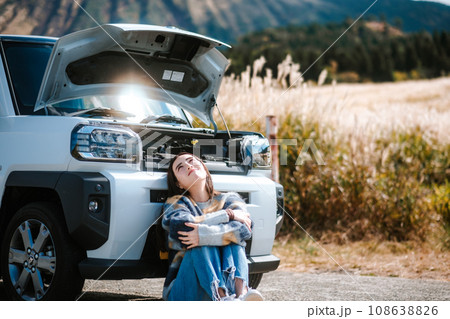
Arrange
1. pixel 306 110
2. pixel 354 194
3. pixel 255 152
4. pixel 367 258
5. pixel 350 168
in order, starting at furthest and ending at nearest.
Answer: pixel 306 110
pixel 350 168
pixel 354 194
pixel 367 258
pixel 255 152

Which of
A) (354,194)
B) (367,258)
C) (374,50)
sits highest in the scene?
(374,50)

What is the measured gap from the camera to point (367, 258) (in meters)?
7.53

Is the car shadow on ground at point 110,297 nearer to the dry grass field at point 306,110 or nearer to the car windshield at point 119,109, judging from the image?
the car windshield at point 119,109

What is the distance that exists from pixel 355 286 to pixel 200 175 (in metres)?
2.40

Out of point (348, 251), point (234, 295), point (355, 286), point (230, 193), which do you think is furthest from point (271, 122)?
point (234, 295)

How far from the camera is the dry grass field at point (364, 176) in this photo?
24.2 ft

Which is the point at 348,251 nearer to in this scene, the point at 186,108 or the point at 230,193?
the point at 186,108

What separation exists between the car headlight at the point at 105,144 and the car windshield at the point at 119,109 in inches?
26.6

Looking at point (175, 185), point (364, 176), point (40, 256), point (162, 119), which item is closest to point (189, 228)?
point (175, 185)

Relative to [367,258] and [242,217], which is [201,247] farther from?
[367,258]

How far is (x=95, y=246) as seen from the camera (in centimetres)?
385

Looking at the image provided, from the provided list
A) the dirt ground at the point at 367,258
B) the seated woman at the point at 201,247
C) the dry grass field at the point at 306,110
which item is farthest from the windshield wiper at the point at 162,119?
the dry grass field at the point at 306,110

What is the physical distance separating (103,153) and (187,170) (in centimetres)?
57

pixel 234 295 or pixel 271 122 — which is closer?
pixel 234 295
